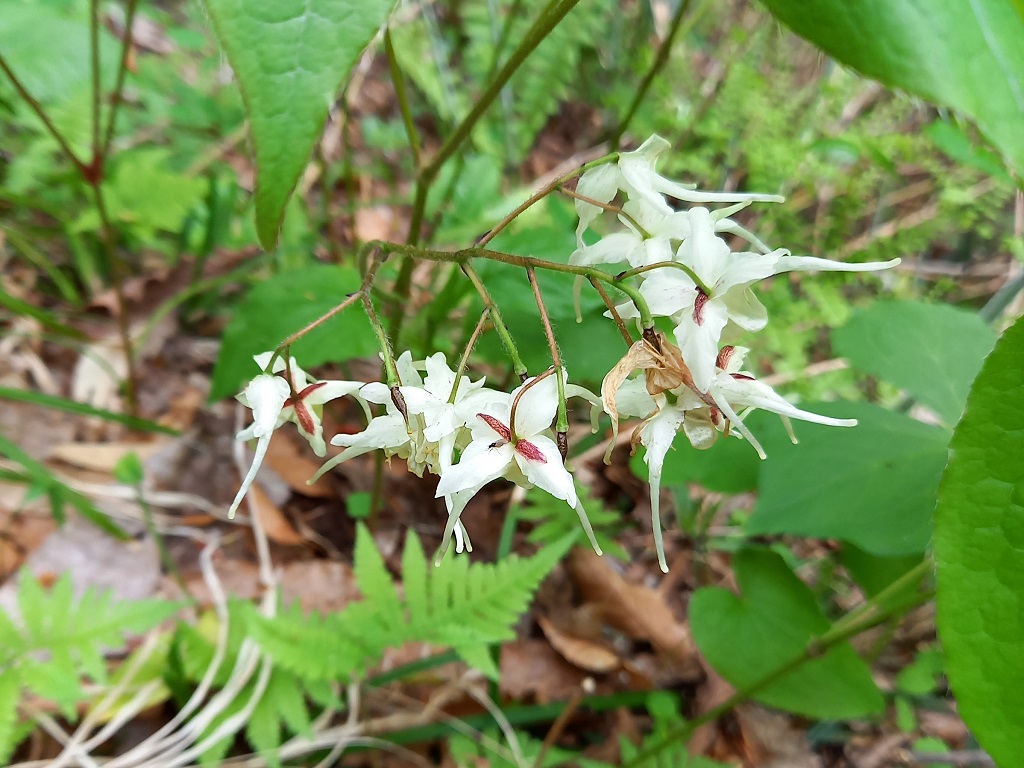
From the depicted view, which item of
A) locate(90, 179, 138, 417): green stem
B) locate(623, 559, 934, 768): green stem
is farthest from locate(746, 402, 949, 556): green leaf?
locate(90, 179, 138, 417): green stem

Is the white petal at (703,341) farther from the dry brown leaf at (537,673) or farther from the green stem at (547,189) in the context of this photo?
the dry brown leaf at (537,673)

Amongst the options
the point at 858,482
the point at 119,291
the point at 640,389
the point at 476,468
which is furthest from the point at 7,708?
the point at 858,482

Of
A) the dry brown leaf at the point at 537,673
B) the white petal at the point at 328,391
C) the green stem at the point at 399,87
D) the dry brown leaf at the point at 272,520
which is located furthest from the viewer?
the dry brown leaf at the point at 272,520

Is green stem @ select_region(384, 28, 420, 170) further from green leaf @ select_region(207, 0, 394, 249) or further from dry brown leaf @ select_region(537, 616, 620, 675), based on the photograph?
dry brown leaf @ select_region(537, 616, 620, 675)

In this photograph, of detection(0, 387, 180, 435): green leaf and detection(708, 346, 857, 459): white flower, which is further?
detection(0, 387, 180, 435): green leaf

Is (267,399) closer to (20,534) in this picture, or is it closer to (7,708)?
(7,708)

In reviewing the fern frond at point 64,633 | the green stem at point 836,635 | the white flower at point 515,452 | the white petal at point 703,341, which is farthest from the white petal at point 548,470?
the fern frond at point 64,633

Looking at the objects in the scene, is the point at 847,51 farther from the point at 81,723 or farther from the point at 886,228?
the point at 886,228

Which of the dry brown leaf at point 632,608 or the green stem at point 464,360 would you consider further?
the dry brown leaf at point 632,608
